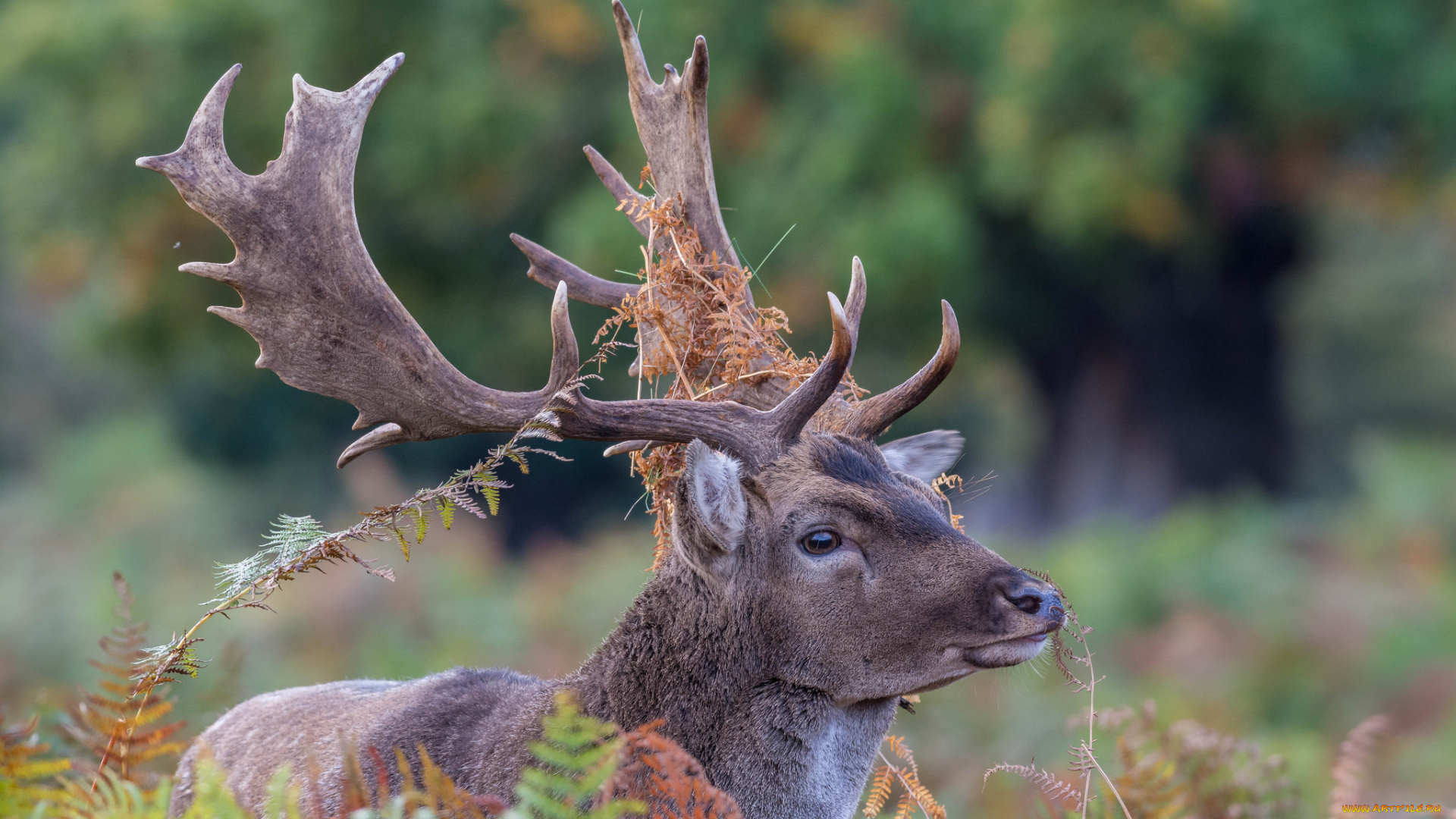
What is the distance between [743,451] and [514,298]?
1697 centimetres

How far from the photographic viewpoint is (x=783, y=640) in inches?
142

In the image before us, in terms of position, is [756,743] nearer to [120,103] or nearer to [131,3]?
[120,103]

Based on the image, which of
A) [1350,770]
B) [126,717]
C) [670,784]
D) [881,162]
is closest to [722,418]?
[670,784]

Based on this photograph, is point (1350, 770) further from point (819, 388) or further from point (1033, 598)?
point (819, 388)

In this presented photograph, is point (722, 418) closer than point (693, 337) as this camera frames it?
Yes

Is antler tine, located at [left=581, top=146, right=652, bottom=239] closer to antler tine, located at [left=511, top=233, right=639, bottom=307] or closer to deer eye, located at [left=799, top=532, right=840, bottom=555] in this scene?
antler tine, located at [left=511, top=233, right=639, bottom=307]

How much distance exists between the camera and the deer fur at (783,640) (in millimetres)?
3516

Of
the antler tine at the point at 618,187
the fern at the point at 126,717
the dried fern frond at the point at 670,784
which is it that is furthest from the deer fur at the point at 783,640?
the antler tine at the point at 618,187

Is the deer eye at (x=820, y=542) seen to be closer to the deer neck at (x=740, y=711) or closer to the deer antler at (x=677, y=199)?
the deer neck at (x=740, y=711)

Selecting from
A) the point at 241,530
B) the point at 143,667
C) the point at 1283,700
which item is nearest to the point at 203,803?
the point at 143,667

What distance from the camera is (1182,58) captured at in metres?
14.6

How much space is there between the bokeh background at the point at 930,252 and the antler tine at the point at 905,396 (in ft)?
19.2

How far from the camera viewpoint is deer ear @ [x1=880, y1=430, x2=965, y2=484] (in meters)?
4.46

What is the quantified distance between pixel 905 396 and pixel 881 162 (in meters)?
13.2
